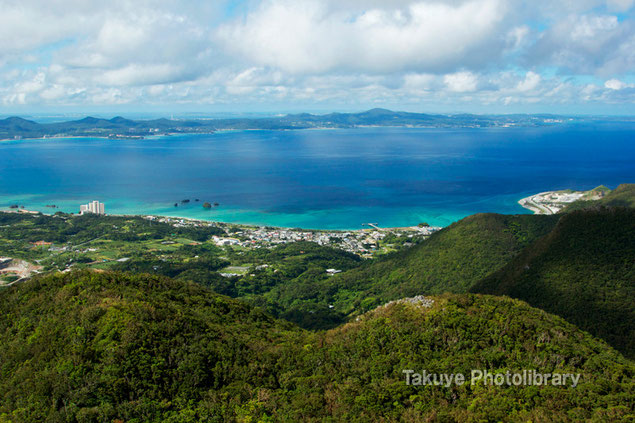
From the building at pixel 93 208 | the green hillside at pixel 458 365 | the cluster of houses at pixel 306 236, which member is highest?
the green hillside at pixel 458 365

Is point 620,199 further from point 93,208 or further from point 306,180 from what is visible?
point 93,208

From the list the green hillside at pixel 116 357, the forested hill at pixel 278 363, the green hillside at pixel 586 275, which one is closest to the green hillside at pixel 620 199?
the green hillside at pixel 586 275

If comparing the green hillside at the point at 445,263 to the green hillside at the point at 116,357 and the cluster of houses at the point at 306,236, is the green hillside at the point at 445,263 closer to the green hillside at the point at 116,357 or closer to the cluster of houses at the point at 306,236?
the cluster of houses at the point at 306,236

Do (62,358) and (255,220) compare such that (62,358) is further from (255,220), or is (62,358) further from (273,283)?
(255,220)

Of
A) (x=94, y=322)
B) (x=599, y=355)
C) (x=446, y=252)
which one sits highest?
(x=94, y=322)

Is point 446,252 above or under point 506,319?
under

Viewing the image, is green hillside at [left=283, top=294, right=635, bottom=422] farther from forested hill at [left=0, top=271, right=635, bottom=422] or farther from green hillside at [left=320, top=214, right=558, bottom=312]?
green hillside at [left=320, top=214, right=558, bottom=312]

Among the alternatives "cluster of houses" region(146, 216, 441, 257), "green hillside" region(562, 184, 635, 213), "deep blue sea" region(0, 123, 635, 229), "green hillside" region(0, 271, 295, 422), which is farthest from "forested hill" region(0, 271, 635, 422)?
"deep blue sea" region(0, 123, 635, 229)

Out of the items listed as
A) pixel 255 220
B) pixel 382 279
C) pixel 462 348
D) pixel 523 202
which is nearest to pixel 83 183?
pixel 255 220
